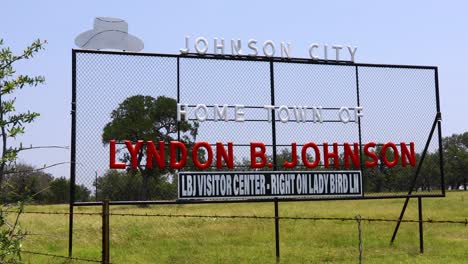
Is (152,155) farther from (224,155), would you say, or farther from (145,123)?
(145,123)

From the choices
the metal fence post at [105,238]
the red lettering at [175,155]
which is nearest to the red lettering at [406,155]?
the red lettering at [175,155]

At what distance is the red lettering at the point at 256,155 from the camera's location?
44.9ft

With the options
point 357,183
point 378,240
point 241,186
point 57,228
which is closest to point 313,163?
point 357,183

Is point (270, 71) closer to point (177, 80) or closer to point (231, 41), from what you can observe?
point (231, 41)

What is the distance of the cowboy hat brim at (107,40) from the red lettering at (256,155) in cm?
376

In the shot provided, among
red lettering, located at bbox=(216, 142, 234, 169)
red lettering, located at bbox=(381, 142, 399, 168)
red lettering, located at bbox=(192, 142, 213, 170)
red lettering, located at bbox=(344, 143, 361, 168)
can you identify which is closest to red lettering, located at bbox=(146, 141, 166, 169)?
red lettering, located at bbox=(192, 142, 213, 170)

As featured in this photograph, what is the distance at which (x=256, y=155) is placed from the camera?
1376 cm

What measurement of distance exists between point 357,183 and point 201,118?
437 centimetres

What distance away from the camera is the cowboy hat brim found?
1338 cm

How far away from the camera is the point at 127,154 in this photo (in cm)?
1367

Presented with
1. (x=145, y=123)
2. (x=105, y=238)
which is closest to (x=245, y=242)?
(x=145, y=123)

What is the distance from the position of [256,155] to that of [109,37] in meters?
4.52

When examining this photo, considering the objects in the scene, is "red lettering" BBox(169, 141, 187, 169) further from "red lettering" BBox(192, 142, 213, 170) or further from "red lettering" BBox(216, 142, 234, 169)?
"red lettering" BBox(216, 142, 234, 169)

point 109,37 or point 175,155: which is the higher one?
point 109,37
